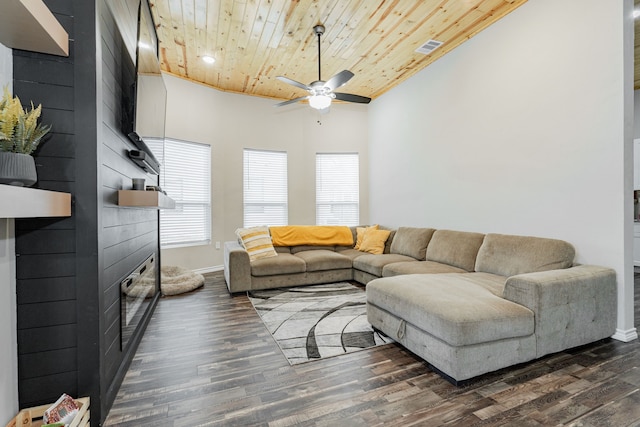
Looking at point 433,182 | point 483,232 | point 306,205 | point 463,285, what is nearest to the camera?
point 463,285

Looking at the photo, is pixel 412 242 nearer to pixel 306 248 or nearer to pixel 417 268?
pixel 417 268

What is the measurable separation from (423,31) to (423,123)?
1.27 m

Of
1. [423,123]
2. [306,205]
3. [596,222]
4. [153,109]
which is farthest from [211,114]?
[596,222]

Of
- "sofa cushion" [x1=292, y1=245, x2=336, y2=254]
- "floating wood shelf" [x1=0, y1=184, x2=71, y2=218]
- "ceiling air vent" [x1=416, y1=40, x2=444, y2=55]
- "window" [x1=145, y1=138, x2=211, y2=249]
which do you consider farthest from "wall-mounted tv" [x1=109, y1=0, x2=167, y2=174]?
"ceiling air vent" [x1=416, y1=40, x2=444, y2=55]

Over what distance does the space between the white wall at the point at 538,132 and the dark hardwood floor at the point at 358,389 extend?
100cm

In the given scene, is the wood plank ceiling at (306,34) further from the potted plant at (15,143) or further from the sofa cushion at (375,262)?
the sofa cushion at (375,262)

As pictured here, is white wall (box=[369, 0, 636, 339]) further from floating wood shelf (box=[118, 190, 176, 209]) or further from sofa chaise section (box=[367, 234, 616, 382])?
floating wood shelf (box=[118, 190, 176, 209])

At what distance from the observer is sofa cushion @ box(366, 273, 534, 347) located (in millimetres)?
1842

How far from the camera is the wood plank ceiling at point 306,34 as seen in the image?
3.07m

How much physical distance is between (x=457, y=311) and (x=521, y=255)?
4.54ft

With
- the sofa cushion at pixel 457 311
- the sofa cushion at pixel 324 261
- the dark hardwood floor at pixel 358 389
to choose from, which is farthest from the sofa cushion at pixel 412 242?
the dark hardwood floor at pixel 358 389

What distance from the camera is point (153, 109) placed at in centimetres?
258

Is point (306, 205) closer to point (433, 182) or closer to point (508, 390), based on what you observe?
point (433, 182)

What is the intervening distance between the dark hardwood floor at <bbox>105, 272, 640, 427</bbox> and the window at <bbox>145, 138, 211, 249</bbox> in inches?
97.9
